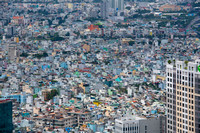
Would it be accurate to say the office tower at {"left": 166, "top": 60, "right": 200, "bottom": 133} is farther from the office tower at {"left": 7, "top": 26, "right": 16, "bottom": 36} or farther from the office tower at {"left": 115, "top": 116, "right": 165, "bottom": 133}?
the office tower at {"left": 7, "top": 26, "right": 16, "bottom": 36}

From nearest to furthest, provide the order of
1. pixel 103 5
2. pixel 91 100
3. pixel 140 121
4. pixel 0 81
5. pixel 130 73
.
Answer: pixel 140 121, pixel 91 100, pixel 0 81, pixel 130 73, pixel 103 5

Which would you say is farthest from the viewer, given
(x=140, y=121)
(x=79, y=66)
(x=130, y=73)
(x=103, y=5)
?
(x=103, y=5)

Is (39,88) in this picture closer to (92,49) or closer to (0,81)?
(0,81)

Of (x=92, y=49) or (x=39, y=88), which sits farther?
(x=92, y=49)

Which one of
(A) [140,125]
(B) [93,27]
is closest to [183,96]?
(A) [140,125]

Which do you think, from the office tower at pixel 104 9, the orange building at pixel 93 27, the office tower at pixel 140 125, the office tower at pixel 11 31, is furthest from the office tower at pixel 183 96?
the office tower at pixel 104 9

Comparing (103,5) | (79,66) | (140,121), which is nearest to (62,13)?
(103,5)
